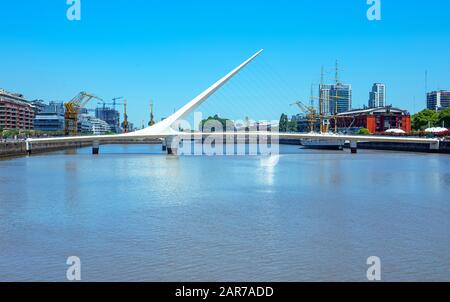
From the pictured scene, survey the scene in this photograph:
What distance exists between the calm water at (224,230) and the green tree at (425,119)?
37006 millimetres

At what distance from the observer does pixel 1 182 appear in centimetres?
1445

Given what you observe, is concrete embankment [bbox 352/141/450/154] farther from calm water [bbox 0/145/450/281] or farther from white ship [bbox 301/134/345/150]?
calm water [bbox 0/145/450/281]

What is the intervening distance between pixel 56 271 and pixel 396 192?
882cm

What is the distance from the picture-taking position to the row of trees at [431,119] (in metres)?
45.9

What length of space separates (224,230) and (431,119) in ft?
149

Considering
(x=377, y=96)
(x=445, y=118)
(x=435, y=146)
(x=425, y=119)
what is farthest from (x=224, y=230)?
(x=377, y=96)

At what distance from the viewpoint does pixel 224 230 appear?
7.79 m

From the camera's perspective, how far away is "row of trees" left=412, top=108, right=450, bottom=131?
151 feet

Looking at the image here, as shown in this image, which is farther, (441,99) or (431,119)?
(441,99)

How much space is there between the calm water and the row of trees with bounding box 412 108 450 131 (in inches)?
1347

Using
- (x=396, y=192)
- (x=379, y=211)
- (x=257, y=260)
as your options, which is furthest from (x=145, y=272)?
(x=396, y=192)

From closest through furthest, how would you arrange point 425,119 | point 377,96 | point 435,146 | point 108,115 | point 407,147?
point 435,146 → point 407,147 → point 425,119 → point 377,96 → point 108,115

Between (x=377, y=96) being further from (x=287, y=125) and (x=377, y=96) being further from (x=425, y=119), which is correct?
(x=425, y=119)

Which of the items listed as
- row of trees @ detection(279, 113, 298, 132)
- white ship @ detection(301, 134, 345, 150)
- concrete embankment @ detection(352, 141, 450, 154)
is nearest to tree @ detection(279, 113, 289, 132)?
row of trees @ detection(279, 113, 298, 132)
